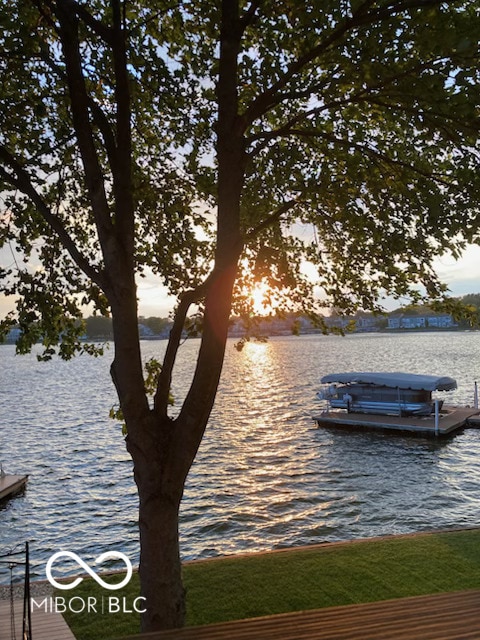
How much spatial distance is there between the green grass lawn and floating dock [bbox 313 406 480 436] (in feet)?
62.6

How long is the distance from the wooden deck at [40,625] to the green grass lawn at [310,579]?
334 millimetres

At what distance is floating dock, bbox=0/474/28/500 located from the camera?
72.4ft

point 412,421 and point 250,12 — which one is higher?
point 250,12

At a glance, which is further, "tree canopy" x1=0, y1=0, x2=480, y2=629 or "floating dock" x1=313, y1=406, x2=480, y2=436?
"floating dock" x1=313, y1=406, x2=480, y2=436

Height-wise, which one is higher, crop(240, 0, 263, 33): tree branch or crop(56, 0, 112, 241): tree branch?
crop(240, 0, 263, 33): tree branch

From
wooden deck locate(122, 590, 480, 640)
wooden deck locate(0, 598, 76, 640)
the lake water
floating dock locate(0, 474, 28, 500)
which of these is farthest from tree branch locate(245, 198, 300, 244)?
floating dock locate(0, 474, 28, 500)

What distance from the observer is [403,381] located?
110 feet

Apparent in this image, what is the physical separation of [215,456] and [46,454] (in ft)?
30.7

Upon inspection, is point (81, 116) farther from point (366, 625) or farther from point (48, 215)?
point (366, 625)

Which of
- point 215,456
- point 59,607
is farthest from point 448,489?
point 59,607

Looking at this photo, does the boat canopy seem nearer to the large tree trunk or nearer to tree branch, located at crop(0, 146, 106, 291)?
the large tree trunk

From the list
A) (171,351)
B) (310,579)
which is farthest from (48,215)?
Result: (310,579)

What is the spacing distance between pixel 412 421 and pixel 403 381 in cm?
239

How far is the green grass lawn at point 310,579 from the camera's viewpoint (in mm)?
9555
